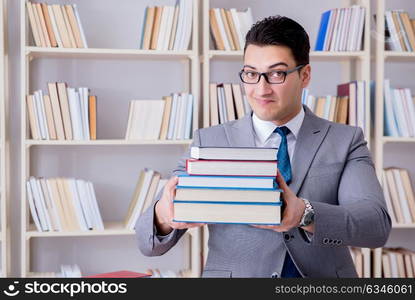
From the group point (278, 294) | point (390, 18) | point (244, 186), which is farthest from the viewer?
point (390, 18)

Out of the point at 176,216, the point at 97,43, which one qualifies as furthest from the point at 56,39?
the point at 176,216

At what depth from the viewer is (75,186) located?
10.00 ft

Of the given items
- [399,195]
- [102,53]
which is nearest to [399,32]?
[399,195]

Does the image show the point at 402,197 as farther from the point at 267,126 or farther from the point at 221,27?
the point at 267,126

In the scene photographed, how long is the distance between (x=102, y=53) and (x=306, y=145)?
156 centimetres

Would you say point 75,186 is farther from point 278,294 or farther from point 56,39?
point 278,294

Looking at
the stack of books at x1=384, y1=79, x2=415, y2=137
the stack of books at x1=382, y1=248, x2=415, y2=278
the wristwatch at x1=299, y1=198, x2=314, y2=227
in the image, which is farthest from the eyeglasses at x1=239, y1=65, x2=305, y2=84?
the stack of books at x1=382, y1=248, x2=415, y2=278

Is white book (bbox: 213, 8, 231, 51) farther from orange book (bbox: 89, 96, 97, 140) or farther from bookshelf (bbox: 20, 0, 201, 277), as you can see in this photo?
orange book (bbox: 89, 96, 97, 140)

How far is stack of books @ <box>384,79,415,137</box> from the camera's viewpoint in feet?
10.6

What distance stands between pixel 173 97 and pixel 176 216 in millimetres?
1864

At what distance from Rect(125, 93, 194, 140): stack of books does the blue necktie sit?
1.32 meters

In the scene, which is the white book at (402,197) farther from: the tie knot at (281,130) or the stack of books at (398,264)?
the tie knot at (281,130)

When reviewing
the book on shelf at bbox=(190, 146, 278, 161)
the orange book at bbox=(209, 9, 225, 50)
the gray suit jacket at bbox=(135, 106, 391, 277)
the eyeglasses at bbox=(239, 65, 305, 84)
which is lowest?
the gray suit jacket at bbox=(135, 106, 391, 277)

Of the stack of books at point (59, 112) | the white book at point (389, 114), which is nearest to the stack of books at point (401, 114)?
the white book at point (389, 114)
